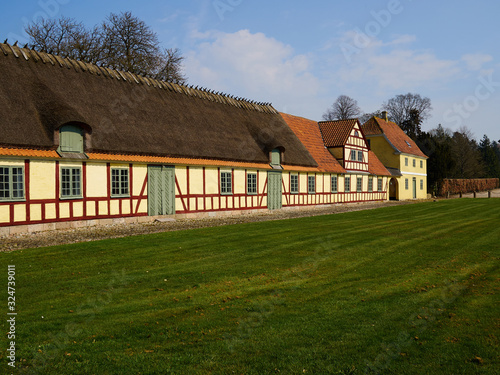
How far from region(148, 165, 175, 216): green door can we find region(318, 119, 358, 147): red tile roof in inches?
709

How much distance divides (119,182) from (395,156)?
33519 millimetres

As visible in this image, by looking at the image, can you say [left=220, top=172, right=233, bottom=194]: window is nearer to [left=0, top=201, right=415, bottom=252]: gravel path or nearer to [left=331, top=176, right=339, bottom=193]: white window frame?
[left=0, top=201, right=415, bottom=252]: gravel path

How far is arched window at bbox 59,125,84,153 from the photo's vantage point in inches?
629

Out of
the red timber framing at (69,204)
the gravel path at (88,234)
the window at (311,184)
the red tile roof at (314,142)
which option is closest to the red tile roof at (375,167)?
the red tile roof at (314,142)

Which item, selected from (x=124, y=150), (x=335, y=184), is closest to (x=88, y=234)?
(x=124, y=150)

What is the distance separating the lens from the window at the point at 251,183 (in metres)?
24.4

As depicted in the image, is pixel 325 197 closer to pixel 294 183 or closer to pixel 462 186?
pixel 294 183

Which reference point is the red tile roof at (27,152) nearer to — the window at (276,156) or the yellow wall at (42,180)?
the yellow wall at (42,180)

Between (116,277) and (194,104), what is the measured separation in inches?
675

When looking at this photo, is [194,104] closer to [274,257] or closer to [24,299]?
[274,257]

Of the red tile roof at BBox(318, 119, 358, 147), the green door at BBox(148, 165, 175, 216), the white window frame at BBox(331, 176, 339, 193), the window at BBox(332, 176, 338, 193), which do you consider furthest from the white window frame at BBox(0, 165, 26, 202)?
the red tile roof at BBox(318, 119, 358, 147)

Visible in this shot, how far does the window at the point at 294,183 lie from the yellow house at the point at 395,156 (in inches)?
715

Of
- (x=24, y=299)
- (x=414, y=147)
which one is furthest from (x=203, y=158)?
(x=414, y=147)

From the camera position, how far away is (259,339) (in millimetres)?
5059
